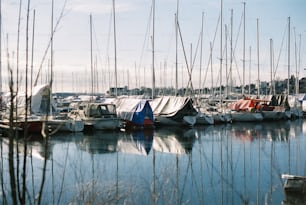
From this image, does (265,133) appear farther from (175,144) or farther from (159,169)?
(159,169)

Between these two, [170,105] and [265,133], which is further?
[170,105]

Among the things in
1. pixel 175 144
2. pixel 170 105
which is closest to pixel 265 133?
pixel 170 105

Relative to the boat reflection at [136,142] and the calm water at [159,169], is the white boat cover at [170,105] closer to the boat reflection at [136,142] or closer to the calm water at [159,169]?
the boat reflection at [136,142]

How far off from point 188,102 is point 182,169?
64.3 feet

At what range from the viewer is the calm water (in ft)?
30.1

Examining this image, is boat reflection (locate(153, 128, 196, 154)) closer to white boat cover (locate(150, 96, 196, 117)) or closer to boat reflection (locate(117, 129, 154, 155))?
boat reflection (locate(117, 129, 154, 155))

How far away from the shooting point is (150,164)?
15.3 metres

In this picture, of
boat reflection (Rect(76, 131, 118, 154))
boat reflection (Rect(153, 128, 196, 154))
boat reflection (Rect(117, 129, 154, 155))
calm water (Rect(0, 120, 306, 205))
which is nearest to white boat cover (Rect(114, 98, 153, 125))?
boat reflection (Rect(117, 129, 154, 155))

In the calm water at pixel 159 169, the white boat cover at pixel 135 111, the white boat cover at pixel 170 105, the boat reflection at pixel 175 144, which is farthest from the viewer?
the white boat cover at pixel 170 105

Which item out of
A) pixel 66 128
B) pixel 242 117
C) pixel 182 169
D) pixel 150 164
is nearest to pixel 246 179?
pixel 182 169

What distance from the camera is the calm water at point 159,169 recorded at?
361 inches

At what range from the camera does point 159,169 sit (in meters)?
14.0

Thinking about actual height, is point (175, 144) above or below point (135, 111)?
below

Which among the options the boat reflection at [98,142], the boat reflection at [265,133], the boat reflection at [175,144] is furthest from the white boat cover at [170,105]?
the boat reflection at [98,142]
